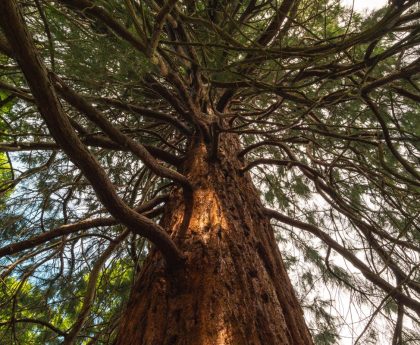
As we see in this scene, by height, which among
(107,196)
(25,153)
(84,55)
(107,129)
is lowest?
(107,196)

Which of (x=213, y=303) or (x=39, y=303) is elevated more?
(x=39, y=303)

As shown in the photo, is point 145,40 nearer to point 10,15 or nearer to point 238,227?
point 10,15

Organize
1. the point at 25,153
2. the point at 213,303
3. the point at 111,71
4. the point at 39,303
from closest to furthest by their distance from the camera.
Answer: the point at 213,303, the point at 111,71, the point at 39,303, the point at 25,153

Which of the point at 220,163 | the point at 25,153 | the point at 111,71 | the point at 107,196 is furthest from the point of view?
the point at 25,153

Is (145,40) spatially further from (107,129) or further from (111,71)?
(111,71)

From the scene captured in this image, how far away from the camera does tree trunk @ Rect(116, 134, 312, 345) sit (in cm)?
92

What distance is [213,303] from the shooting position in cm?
98

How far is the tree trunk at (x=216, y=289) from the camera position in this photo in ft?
3.02

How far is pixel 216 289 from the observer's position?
3.37ft

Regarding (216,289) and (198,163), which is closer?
(216,289)

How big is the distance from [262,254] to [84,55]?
4.04 feet

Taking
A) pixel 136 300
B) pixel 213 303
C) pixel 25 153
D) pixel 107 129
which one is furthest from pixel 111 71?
pixel 25 153

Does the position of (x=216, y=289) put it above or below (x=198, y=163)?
below

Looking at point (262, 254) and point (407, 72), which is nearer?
point (407, 72)
